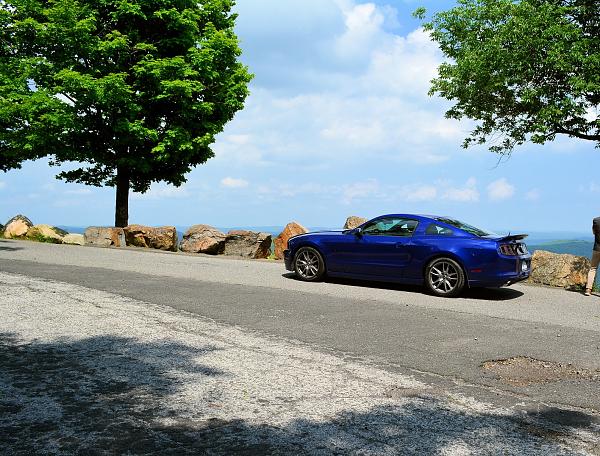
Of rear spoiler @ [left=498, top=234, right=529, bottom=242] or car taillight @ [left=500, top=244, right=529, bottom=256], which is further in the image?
rear spoiler @ [left=498, top=234, right=529, bottom=242]

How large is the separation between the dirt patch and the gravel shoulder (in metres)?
1.01

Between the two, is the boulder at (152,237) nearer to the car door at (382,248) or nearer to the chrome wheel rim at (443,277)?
the car door at (382,248)

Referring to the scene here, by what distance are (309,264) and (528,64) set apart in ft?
38.0

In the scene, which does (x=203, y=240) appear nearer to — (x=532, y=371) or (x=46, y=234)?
(x=46, y=234)

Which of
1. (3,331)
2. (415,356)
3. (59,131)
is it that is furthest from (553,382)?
(59,131)

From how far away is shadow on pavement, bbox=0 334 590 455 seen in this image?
11.1ft

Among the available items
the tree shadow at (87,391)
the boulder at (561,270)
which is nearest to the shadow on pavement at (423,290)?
the boulder at (561,270)

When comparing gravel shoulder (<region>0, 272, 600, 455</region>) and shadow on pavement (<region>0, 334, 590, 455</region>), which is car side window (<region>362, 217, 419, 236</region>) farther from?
shadow on pavement (<region>0, 334, 590, 455</region>)

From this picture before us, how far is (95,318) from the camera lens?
7371 mm

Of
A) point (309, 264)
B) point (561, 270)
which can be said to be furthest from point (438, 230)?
point (561, 270)

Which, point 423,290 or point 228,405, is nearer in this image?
point 228,405

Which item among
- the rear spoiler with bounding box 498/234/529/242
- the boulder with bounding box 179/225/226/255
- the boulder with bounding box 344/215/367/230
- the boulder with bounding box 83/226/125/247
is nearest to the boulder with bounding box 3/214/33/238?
the boulder with bounding box 83/226/125/247

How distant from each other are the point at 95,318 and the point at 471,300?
268 inches

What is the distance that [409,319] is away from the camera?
8016 millimetres
